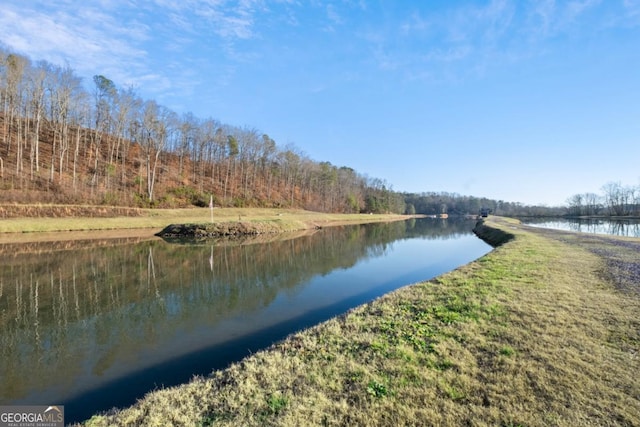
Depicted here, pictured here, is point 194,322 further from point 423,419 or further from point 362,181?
point 362,181

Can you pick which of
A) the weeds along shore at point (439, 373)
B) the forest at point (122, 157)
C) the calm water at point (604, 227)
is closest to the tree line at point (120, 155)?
the forest at point (122, 157)

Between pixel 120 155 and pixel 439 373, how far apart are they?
67431mm

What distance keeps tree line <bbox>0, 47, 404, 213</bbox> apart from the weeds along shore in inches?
1403

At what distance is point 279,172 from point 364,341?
74.6 m

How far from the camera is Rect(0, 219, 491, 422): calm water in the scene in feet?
16.1

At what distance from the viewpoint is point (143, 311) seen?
324 inches

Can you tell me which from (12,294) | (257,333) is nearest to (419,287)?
(257,333)

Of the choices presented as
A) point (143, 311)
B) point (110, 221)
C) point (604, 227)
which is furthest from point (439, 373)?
point (604, 227)

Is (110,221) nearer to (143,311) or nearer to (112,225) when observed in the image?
(112,225)

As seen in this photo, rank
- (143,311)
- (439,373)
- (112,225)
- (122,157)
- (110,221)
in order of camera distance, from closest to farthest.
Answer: (439,373) → (143,311) → (112,225) → (110,221) → (122,157)

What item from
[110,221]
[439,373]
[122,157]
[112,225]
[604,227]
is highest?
[122,157]

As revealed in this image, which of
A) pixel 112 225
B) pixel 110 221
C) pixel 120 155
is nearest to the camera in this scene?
pixel 112 225

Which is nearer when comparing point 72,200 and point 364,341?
point 364,341

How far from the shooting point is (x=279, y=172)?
78.0 m
